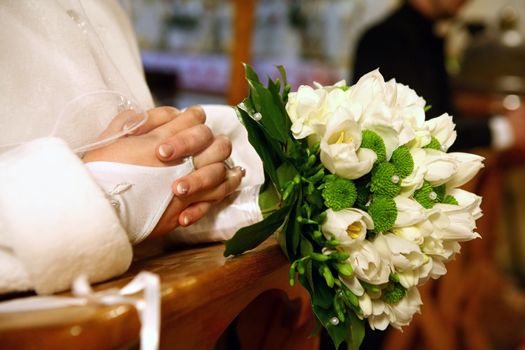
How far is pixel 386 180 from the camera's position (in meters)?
0.58

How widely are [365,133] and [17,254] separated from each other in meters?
0.33

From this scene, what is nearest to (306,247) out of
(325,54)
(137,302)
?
(137,302)

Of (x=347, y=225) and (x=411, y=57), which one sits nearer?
(x=347, y=225)

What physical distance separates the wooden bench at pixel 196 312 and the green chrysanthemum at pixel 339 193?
88 mm

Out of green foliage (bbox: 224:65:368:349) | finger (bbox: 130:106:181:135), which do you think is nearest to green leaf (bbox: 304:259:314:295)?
green foliage (bbox: 224:65:368:349)

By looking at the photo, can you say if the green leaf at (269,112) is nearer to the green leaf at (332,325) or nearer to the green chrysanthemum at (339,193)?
the green chrysanthemum at (339,193)

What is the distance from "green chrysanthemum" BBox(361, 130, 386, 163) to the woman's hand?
160mm

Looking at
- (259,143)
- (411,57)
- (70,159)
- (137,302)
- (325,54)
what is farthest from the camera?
(325,54)

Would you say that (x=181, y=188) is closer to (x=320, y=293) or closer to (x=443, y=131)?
(x=320, y=293)

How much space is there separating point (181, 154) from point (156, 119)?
0.06 meters

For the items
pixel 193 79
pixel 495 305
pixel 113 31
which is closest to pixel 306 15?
pixel 193 79

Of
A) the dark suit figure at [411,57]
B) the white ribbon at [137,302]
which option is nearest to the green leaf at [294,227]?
the white ribbon at [137,302]

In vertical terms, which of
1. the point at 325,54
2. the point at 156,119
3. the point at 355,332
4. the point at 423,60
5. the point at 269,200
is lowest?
the point at 325,54

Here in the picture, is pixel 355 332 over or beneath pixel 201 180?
beneath
